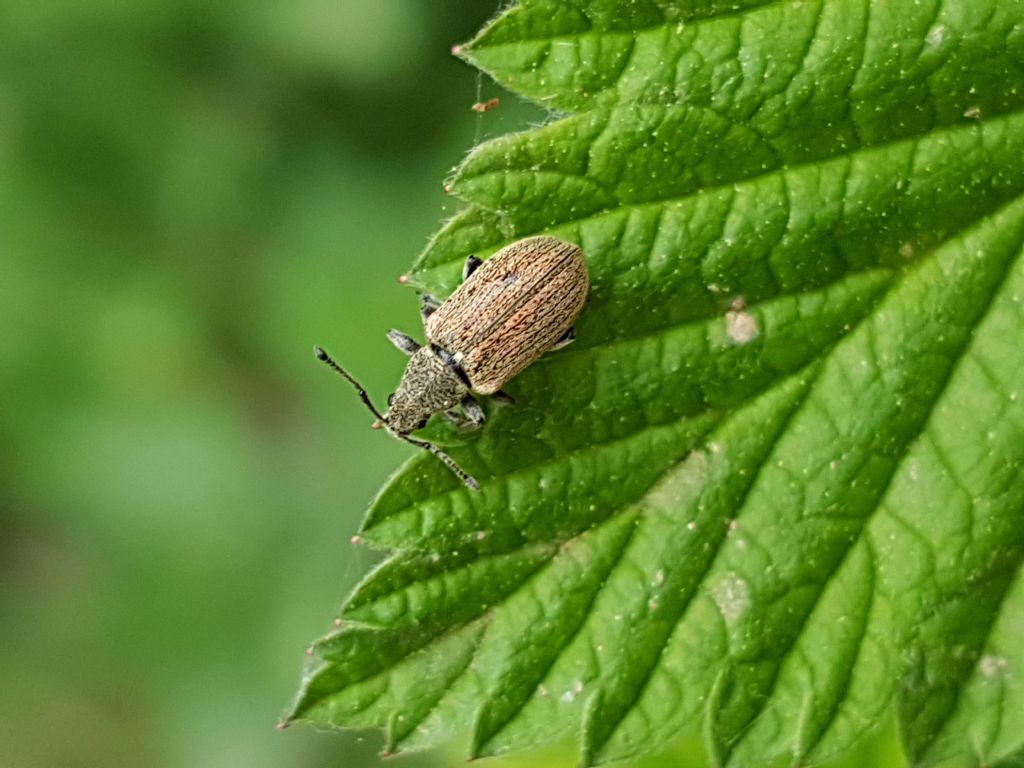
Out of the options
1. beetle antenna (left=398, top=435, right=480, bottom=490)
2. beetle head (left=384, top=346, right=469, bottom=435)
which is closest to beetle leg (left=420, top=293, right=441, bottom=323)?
beetle head (left=384, top=346, right=469, bottom=435)

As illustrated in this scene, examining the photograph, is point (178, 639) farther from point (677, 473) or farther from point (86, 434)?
point (677, 473)

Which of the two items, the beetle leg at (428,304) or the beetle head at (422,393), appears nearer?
the beetle head at (422,393)

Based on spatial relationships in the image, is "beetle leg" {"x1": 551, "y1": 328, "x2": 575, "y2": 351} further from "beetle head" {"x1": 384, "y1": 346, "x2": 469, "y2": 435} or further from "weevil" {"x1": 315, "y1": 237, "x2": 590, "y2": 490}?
"beetle head" {"x1": 384, "y1": 346, "x2": 469, "y2": 435}

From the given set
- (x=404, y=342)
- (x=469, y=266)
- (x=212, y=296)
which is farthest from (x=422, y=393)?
(x=212, y=296)

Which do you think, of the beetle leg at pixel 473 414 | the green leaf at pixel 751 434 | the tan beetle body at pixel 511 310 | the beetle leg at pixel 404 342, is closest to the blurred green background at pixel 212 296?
the beetle leg at pixel 404 342

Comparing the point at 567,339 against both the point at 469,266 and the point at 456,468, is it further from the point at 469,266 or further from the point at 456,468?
the point at 456,468

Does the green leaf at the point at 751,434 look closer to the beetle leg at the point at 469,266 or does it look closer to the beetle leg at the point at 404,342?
the beetle leg at the point at 469,266
